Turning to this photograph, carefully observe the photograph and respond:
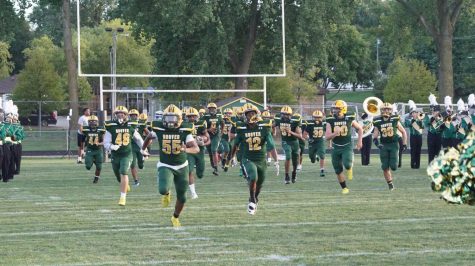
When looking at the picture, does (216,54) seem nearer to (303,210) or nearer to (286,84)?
(286,84)

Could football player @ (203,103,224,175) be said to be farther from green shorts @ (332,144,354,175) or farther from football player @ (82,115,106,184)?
green shorts @ (332,144,354,175)

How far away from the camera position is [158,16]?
37.8m

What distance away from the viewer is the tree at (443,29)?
45.8m

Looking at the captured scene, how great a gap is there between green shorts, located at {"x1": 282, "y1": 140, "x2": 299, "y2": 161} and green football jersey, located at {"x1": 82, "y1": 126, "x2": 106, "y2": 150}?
12.9 ft

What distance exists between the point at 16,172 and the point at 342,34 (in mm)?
24848

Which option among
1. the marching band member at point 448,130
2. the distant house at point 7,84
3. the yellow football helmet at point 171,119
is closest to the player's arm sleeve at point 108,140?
the yellow football helmet at point 171,119

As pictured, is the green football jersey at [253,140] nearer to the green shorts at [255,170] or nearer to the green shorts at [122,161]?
the green shorts at [255,170]

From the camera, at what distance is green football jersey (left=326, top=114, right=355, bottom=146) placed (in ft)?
57.3

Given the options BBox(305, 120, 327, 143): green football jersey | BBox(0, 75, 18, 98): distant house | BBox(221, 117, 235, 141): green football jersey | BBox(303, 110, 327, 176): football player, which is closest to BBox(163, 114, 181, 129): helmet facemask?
BBox(303, 110, 327, 176): football player

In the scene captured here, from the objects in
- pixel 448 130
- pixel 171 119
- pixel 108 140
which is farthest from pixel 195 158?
pixel 448 130

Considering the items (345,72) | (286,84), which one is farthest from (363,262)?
(345,72)

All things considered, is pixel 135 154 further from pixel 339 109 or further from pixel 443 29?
pixel 443 29

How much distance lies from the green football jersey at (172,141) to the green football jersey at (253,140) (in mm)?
1647

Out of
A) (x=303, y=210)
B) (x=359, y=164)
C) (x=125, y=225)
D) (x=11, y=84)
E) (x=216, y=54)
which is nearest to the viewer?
(x=125, y=225)
